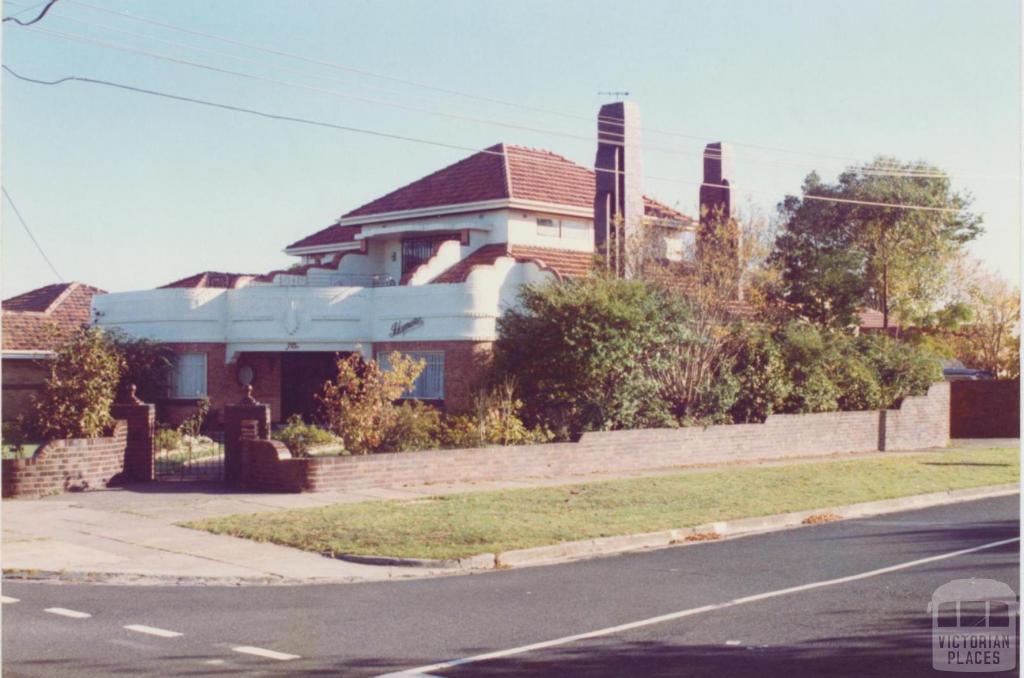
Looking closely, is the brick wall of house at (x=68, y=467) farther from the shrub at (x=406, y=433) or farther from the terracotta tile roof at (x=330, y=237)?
the terracotta tile roof at (x=330, y=237)

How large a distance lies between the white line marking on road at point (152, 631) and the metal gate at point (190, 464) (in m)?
10.1

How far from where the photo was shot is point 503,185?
111 feet

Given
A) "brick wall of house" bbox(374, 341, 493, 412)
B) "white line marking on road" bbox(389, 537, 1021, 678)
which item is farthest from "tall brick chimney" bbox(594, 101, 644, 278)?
"white line marking on road" bbox(389, 537, 1021, 678)

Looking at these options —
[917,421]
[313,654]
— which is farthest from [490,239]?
[313,654]

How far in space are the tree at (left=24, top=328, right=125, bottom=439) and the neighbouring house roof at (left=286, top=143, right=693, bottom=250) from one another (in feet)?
53.4

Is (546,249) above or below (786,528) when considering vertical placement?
above

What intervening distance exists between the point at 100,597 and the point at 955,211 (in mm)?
34094

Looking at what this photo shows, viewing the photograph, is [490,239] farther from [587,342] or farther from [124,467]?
[124,467]

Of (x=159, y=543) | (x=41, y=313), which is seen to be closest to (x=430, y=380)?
(x=159, y=543)

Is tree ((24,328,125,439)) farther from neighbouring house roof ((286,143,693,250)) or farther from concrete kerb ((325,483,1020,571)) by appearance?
neighbouring house roof ((286,143,693,250))

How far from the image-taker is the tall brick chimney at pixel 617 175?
106 ft

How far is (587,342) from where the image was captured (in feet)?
77.5

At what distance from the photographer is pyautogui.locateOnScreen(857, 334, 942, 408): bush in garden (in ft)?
101

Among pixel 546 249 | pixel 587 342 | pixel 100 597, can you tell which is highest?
pixel 546 249
